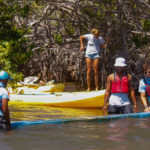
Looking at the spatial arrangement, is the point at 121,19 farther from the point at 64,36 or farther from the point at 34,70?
the point at 34,70

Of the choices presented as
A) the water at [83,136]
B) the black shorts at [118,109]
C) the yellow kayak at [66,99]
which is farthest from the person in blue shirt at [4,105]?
the yellow kayak at [66,99]

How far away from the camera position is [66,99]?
412 inches

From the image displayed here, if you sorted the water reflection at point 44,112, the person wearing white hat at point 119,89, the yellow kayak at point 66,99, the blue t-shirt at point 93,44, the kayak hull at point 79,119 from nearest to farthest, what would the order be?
the kayak hull at point 79,119
the person wearing white hat at point 119,89
the water reflection at point 44,112
the yellow kayak at point 66,99
the blue t-shirt at point 93,44

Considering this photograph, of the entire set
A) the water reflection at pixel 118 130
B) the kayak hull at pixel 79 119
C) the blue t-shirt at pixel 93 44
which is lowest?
the water reflection at pixel 118 130

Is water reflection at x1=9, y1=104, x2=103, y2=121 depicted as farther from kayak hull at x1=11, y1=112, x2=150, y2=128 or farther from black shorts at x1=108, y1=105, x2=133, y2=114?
black shorts at x1=108, y1=105, x2=133, y2=114

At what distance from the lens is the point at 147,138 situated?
6273 mm

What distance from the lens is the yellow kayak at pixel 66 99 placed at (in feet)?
33.2

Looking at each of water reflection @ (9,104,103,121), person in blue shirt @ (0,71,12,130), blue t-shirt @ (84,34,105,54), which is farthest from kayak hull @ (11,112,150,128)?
blue t-shirt @ (84,34,105,54)

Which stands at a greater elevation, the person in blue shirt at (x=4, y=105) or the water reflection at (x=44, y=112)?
the person in blue shirt at (x=4, y=105)

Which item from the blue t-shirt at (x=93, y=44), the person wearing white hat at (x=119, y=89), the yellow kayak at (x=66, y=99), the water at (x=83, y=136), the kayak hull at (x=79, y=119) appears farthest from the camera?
the blue t-shirt at (x=93, y=44)

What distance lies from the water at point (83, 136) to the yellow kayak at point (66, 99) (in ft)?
8.77

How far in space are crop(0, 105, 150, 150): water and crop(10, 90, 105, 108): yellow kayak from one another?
2.67 m

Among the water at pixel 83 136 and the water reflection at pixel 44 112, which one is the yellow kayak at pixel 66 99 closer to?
the water reflection at pixel 44 112

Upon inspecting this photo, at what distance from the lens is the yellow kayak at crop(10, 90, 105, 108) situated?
33.2ft
